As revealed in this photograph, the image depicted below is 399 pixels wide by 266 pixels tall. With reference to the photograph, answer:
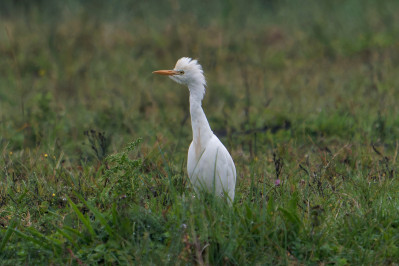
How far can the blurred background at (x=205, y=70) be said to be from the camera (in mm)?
5965

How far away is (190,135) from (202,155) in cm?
229

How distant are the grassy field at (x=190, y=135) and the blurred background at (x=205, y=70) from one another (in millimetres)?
29

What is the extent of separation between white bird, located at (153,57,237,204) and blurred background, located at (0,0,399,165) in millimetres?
956

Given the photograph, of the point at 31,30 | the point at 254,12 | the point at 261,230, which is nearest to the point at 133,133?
the point at 261,230

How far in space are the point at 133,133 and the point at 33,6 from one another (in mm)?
5530

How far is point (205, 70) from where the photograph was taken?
809 centimetres

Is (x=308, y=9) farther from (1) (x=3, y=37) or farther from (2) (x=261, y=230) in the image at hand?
(2) (x=261, y=230)

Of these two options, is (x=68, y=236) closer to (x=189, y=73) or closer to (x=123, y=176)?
(x=123, y=176)

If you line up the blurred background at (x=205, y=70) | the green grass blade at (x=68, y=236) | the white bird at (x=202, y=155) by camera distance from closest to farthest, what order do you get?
the green grass blade at (x=68, y=236)
the white bird at (x=202, y=155)
the blurred background at (x=205, y=70)

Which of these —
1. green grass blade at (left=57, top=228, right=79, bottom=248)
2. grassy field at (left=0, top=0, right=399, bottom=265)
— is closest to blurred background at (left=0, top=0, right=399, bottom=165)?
grassy field at (left=0, top=0, right=399, bottom=265)

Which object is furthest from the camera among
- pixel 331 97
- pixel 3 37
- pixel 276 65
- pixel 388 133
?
pixel 3 37

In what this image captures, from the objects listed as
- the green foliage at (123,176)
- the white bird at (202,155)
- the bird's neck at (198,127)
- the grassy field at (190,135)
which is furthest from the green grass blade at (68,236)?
the bird's neck at (198,127)

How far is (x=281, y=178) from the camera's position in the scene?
4254 millimetres

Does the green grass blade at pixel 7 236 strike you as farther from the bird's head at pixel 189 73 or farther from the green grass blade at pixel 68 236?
the bird's head at pixel 189 73
